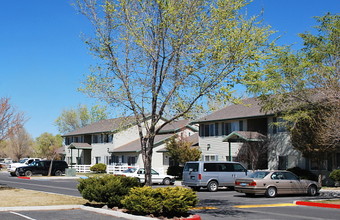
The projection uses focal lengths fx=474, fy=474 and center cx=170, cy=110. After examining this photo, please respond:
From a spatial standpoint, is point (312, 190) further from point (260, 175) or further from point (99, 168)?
point (99, 168)

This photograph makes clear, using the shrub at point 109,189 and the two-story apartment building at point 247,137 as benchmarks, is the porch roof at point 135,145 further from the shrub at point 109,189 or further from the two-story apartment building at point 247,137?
the shrub at point 109,189

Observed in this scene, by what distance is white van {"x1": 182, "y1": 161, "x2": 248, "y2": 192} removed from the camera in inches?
1142

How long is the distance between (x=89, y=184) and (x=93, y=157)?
158ft

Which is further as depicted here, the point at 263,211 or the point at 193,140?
the point at 193,140

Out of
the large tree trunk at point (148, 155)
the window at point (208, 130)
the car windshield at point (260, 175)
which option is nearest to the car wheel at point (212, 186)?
the car windshield at point (260, 175)

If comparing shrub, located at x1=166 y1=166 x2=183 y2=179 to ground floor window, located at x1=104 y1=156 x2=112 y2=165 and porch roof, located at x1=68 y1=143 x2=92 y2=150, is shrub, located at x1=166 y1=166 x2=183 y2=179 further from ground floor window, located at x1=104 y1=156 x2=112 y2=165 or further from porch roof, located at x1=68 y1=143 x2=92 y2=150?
porch roof, located at x1=68 y1=143 x2=92 y2=150

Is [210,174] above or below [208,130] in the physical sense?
below

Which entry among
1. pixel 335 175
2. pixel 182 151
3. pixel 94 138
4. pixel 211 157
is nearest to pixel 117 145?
pixel 94 138

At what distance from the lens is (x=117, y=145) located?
195 ft

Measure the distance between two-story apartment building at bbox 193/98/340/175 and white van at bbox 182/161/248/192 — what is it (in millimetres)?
5414

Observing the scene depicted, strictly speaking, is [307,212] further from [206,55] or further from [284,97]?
[284,97]

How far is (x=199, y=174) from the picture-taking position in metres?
28.9

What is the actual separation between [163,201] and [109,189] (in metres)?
2.95

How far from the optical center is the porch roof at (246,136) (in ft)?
124
